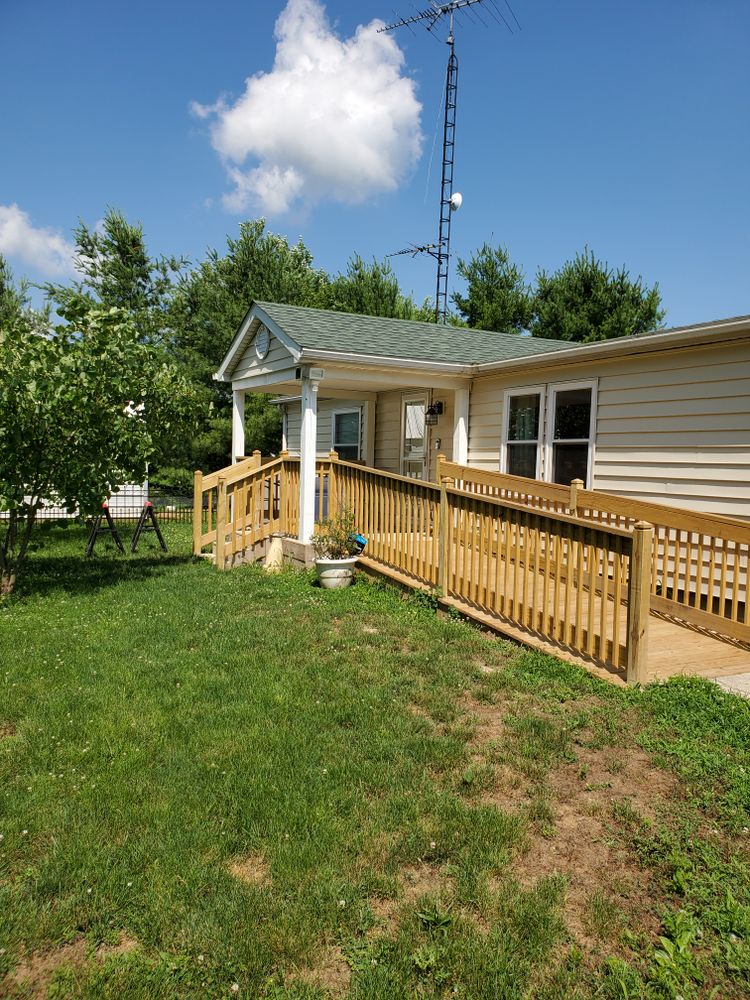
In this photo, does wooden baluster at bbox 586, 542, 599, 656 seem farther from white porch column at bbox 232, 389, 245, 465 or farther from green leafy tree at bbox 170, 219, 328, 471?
green leafy tree at bbox 170, 219, 328, 471

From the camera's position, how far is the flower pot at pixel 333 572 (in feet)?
25.7

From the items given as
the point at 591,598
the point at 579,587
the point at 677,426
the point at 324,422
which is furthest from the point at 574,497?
the point at 324,422

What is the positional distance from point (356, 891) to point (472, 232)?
28628 mm

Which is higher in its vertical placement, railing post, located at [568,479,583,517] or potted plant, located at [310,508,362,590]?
railing post, located at [568,479,583,517]

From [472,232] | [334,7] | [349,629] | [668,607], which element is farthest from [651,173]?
[349,629]

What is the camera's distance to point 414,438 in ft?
40.3

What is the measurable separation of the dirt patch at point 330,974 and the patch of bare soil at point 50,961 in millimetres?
627

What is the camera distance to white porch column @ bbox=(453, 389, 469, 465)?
10.4 m

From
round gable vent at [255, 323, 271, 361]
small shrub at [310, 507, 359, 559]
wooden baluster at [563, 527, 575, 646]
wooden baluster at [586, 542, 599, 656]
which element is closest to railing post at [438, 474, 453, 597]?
wooden baluster at [563, 527, 575, 646]

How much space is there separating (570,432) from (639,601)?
4.67 metres

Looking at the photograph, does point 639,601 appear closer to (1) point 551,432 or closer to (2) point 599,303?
(1) point 551,432

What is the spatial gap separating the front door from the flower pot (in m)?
4.32

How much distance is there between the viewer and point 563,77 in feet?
51.4

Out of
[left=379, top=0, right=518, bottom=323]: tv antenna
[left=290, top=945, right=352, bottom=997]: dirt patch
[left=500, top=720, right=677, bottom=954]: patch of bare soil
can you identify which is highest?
[left=379, top=0, right=518, bottom=323]: tv antenna
